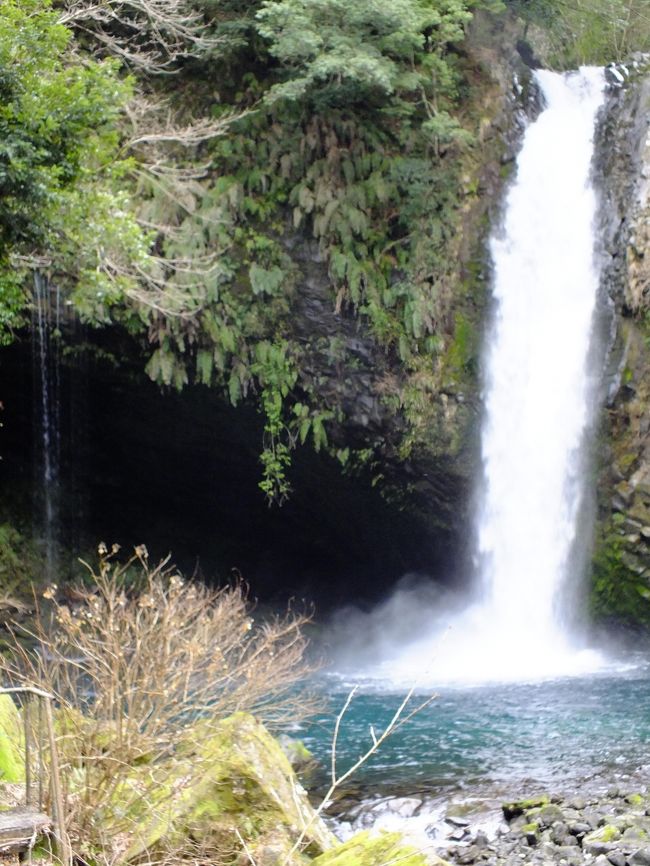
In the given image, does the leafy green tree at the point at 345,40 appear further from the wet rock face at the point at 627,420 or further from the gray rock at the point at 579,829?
the gray rock at the point at 579,829

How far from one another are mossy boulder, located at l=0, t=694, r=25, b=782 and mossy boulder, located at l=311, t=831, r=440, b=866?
1662mm

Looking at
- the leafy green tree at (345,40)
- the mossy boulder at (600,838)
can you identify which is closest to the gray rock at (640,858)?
the mossy boulder at (600,838)

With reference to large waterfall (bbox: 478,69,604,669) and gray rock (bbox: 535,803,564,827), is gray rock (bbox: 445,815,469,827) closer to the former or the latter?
gray rock (bbox: 535,803,564,827)

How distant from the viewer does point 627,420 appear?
558 inches

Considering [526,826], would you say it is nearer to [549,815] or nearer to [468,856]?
[549,815]

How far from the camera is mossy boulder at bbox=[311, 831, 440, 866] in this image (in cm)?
454

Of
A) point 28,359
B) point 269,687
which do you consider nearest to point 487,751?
point 269,687

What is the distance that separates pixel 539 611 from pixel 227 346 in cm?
610

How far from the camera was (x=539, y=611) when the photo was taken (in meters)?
14.8

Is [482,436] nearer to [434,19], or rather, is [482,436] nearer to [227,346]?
[227,346]

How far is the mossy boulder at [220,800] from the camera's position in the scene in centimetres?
473

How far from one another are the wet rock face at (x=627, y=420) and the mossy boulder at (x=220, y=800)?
30.8 ft

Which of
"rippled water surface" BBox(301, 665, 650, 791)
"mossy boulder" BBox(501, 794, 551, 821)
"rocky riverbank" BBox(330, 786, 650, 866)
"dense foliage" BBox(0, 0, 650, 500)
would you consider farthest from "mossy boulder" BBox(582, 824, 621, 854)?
"dense foliage" BBox(0, 0, 650, 500)

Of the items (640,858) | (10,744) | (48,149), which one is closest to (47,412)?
(48,149)
